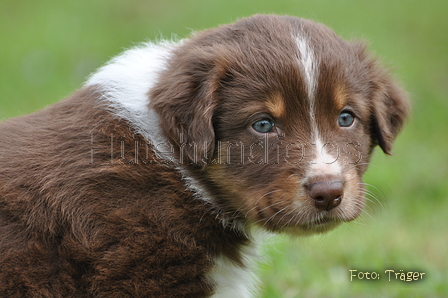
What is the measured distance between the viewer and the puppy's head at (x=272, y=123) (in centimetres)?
359

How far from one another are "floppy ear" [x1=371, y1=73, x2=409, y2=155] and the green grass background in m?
0.35

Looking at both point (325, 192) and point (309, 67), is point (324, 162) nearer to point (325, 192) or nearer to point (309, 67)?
point (325, 192)

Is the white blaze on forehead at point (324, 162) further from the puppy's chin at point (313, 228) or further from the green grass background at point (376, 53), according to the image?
the green grass background at point (376, 53)

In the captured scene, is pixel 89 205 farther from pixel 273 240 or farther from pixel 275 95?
pixel 273 240

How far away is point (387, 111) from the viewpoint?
4.20 m

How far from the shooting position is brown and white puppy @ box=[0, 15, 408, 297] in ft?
11.4

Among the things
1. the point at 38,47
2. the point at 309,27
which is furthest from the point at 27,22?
the point at 309,27

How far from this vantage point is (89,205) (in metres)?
3.51

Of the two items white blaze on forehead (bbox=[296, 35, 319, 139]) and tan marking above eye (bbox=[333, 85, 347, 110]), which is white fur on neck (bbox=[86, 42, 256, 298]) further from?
tan marking above eye (bbox=[333, 85, 347, 110])

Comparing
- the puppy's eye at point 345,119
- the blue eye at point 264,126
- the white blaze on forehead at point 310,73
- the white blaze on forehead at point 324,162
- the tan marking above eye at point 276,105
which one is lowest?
the white blaze on forehead at point 324,162

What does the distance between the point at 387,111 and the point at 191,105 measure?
149cm

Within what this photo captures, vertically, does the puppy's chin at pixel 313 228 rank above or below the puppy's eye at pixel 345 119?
below

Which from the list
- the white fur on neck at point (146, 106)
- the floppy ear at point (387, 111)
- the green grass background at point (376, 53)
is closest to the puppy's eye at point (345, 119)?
the floppy ear at point (387, 111)

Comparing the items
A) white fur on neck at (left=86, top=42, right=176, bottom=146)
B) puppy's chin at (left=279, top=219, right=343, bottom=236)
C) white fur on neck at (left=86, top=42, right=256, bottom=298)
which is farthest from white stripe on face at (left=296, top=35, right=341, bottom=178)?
white fur on neck at (left=86, top=42, right=176, bottom=146)
